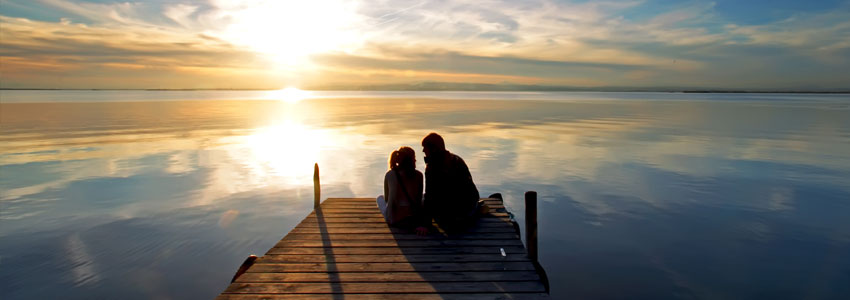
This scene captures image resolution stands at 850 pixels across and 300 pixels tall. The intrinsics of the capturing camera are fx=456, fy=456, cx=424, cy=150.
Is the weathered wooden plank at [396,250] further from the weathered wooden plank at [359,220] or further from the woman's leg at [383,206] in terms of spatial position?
the weathered wooden plank at [359,220]

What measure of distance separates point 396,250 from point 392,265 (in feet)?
2.23

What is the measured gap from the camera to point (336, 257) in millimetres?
7391

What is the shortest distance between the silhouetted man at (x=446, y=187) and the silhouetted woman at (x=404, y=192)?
207 mm

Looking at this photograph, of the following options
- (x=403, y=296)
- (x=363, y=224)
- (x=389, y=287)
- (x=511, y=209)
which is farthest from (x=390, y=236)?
(x=511, y=209)

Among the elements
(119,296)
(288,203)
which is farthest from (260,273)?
(288,203)

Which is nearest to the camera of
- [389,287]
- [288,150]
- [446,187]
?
[389,287]

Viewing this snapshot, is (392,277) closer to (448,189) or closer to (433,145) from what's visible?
(448,189)

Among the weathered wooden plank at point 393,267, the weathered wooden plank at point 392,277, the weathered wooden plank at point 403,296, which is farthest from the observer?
the weathered wooden plank at point 393,267

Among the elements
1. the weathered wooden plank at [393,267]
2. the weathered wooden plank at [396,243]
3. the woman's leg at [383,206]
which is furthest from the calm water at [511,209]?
the woman's leg at [383,206]

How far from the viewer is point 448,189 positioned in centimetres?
821

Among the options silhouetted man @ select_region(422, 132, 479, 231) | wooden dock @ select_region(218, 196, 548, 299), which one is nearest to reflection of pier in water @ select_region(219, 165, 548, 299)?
wooden dock @ select_region(218, 196, 548, 299)

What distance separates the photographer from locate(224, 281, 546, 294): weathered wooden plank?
6133 mm

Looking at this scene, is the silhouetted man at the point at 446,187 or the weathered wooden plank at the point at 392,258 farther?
the silhouetted man at the point at 446,187

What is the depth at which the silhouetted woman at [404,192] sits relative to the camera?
321 inches
